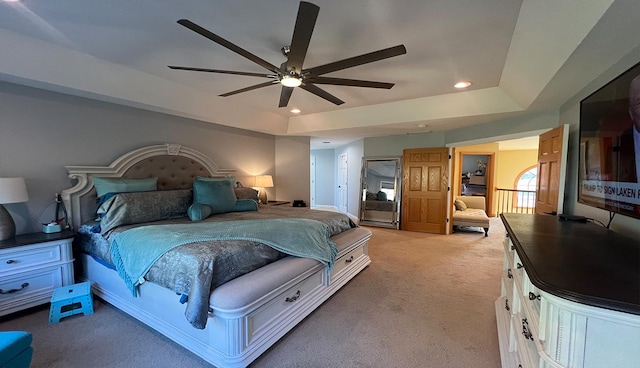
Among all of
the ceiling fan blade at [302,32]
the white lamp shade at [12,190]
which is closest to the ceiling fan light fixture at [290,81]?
the ceiling fan blade at [302,32]

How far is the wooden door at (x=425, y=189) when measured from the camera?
17.6 feet

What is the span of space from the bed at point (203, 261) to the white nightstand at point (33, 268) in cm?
20

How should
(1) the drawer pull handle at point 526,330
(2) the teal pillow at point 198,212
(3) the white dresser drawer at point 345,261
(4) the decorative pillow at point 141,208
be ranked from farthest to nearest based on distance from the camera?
1. (2) the teal pillow at point 198,212
2. (3) the white dresser drawer at point 345,261
3. (4) the decorative pillow at point 141,208
4. (1) the drawer pull handle at point 526,330

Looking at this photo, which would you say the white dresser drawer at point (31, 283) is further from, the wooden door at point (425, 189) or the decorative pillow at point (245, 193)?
the wooden door at point (425, 189)

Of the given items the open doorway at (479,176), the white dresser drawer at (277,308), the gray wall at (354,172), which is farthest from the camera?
the open doorway at (479,176)

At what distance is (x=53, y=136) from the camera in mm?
2727

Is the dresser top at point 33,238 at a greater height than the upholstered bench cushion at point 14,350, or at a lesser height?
greater

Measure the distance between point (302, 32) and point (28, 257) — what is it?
3.07 m

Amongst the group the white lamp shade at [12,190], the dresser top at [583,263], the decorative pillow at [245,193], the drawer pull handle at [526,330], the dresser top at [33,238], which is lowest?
the drawer pull handle at [526,330]

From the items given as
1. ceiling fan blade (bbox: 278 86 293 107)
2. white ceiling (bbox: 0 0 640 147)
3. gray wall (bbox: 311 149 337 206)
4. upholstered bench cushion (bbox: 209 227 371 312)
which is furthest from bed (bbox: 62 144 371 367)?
gray wall (bbox: 311 149 337 206)

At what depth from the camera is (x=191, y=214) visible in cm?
296

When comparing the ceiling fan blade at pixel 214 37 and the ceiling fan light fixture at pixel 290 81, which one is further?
the ceiling fan light fixture at pixel 290 81

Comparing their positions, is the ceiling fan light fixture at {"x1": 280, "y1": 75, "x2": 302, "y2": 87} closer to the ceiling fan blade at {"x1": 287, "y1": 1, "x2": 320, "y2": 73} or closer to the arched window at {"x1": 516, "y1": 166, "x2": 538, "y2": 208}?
the ceiling fan blade at {"x1": 287, "y1": 1, "x2": 320, "y2": 73}

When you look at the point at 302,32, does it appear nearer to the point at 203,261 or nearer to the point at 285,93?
the point at 285,93
